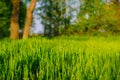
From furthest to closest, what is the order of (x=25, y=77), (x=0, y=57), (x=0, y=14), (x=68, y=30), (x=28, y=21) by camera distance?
(x=68, y=30) → (x=0, y=14) → (x=28, y=21) → (x=0, y=57) → (x=25, y=77)

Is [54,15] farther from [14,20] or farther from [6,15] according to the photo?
[14,20]

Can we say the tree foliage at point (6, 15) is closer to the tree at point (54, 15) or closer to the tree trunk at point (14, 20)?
the tree trunk at point (14, 20)

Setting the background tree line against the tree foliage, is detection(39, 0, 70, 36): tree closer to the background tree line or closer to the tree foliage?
the background tree line

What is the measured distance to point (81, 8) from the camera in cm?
3106

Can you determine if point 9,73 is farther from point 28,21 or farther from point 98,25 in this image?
point 98,25

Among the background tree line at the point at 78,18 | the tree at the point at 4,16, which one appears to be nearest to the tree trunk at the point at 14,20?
the tree at the point at 4,16

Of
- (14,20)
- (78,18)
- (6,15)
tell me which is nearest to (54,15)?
(78,18)

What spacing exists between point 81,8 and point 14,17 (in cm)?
1102

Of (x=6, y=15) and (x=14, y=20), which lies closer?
(x=14, y=20)

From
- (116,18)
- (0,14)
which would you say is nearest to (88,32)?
(116,18)

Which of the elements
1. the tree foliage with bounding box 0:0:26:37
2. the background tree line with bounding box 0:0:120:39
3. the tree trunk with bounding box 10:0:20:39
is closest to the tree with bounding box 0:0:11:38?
the tree foliage with bounding box 0:0:26:37

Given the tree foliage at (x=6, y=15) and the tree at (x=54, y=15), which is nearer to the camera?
the tree foliage at (x=6, y=15)

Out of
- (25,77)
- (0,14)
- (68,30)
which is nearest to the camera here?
(25,77)

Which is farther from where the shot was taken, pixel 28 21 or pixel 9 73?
pixel 28 21
